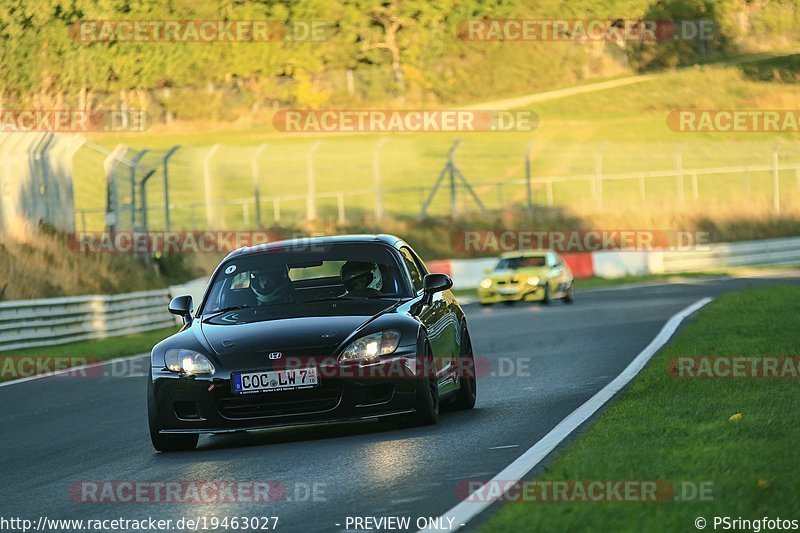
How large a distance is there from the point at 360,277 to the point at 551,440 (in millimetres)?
2610

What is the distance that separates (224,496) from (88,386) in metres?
9.27

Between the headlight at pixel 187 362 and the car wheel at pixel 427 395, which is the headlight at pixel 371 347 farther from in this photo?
the headlight at pixel 187 362

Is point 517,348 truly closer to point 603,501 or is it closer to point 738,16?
point 603,501

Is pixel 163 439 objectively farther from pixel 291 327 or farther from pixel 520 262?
pixel 520 262

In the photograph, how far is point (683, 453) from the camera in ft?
26.4

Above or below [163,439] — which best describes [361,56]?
above

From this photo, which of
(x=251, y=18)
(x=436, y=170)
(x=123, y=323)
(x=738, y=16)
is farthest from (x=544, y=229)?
(x=738, y=16)

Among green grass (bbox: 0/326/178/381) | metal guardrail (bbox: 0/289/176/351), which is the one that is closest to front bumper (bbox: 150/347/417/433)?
green grass (bbox: 0/326/178/381)

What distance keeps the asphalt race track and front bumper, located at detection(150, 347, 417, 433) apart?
18cm

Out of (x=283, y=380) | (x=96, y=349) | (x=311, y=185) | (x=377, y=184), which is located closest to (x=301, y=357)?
(x=283, y=380)

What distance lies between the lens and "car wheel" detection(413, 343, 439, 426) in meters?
10.2

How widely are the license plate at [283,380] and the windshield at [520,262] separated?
22833mm

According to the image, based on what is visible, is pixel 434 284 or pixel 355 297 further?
pixel 434 284

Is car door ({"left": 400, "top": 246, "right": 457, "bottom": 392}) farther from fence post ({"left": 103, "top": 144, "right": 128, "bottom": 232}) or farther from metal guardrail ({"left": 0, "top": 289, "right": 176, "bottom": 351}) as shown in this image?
fence post ({"left": 103, "top": 144, "right": 128, "bottom": 232})
